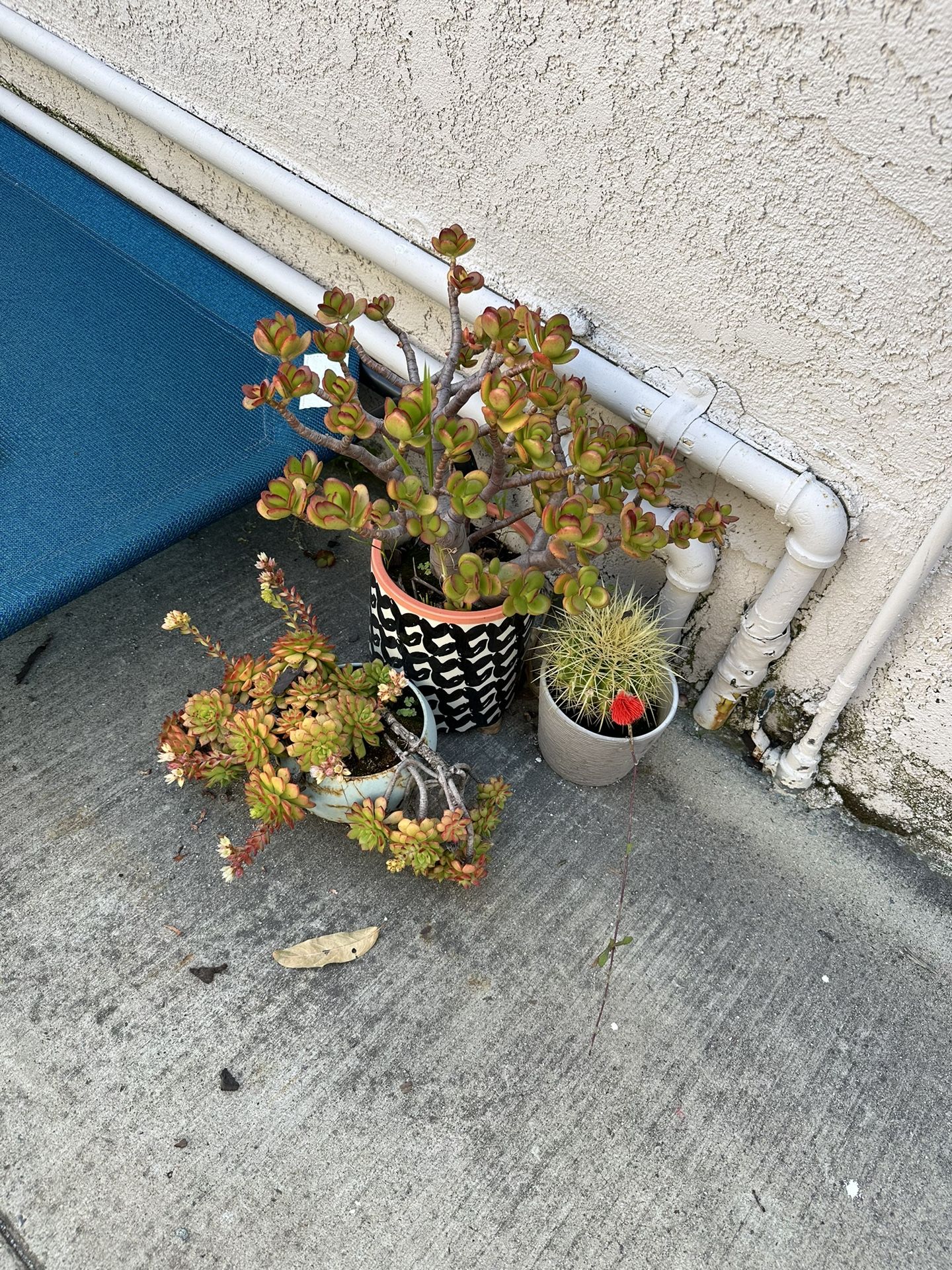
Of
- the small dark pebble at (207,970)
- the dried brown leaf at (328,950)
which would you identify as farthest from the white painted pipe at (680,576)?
the small dark pebble at (207,970)

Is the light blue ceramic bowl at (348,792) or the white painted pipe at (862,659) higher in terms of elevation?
the white painted pipe at (862,659)

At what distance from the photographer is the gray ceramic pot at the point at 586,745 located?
1.73 meters

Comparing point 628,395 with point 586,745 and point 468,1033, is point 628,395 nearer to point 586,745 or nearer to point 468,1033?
point 586,745

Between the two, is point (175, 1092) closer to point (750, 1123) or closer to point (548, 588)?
point (750, 1123)

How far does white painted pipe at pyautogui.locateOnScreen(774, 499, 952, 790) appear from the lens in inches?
58.1

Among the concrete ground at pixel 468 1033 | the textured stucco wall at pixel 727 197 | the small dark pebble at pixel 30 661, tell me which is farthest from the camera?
the small dark pebble at pixel 30 661

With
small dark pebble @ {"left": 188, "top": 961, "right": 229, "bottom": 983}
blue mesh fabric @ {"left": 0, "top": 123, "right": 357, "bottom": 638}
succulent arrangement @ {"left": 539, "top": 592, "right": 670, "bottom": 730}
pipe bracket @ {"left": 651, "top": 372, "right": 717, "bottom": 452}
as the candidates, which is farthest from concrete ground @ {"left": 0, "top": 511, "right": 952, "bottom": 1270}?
pipe bracket @ {"left": 651, "top": 372, "right": 717, "bottom": 452}

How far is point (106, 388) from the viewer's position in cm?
214

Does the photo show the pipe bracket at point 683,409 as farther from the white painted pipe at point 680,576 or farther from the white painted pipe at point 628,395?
the white painted pipe at point 680,576

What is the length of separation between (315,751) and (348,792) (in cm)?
14

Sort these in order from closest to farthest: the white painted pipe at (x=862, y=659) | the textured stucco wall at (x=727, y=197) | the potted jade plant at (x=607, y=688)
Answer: the textured stucco wall at (x=727, y=197) → the white painted pipe at (x=862, y=659) → the potted jade plant at (x=607, y=688)

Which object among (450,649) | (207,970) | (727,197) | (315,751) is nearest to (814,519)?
(727,197)

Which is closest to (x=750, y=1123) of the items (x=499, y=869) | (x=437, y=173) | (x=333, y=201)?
(x=499, y=869)

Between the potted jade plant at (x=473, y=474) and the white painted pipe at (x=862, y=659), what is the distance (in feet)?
1.11
